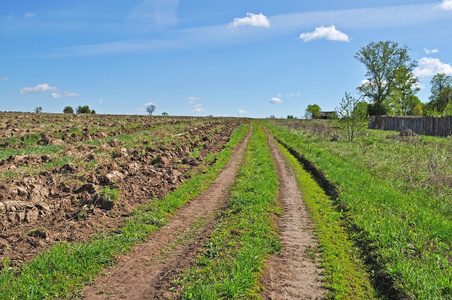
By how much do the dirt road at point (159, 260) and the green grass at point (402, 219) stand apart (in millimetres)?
3527

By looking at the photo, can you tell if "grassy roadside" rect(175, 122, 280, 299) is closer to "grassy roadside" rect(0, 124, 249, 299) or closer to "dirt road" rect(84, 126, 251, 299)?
"dirt road" rect(84, 126, 251, 299)

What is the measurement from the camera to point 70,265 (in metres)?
5.18

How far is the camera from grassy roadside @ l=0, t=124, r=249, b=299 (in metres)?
4.50

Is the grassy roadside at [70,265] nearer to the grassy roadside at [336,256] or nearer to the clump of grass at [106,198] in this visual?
the clump of grass at [106,198]

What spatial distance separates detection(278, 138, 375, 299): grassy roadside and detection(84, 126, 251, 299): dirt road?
2533mm

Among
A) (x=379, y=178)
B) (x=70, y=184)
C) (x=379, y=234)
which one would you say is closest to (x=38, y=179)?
(x=70, y=184)

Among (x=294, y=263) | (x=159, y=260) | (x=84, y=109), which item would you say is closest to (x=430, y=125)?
(x=294, y=263)

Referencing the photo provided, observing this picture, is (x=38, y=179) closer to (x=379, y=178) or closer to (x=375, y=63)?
(x=379, y=178)

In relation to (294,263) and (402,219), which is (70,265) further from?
(402,219)

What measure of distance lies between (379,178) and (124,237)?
10.2 m

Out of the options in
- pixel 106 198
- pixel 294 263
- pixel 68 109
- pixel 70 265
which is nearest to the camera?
pixel 70 265

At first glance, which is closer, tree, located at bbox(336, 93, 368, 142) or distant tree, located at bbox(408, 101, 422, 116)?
tree, located at bbox(336, 93, 368, 142)

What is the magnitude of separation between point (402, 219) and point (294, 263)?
3.68 m

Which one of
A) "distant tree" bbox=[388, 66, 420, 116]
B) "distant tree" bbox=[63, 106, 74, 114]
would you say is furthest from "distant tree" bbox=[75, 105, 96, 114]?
"distant tree" bbox=[388, 66, 420, 116]
